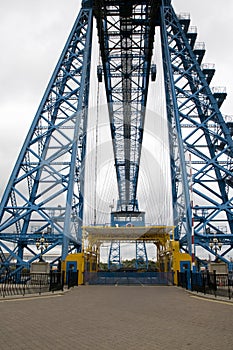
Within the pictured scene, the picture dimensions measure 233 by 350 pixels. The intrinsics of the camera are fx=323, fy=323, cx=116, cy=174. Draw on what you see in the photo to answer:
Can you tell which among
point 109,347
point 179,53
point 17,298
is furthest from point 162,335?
point 179,53

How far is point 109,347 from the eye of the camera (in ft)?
18.2

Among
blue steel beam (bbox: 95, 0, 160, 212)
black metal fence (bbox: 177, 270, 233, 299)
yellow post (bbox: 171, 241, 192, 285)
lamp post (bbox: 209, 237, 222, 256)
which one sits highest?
blue steel beam (bbox: 95, 0, 160, 212)

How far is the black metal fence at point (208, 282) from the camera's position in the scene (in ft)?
50.7

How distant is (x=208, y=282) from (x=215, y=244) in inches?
255

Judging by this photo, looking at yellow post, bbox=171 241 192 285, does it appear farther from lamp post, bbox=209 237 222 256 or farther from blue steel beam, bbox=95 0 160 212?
blue steel beam, bbox=95 0 160 212

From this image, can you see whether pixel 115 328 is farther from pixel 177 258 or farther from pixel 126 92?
pixel 126 92

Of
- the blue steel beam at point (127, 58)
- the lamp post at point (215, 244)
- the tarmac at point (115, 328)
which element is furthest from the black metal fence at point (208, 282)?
the blue steel beam at point (127, 58)

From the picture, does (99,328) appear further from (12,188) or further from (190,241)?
(12,188)

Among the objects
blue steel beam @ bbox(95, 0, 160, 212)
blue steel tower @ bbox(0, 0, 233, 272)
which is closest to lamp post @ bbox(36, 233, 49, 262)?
blue steel tower @ bbox(0, 0, 233, 272)

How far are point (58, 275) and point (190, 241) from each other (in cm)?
873

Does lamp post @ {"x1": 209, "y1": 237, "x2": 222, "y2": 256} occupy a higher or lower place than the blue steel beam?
lower

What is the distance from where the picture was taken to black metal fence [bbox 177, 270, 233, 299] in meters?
15.5

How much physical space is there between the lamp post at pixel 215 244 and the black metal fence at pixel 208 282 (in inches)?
126

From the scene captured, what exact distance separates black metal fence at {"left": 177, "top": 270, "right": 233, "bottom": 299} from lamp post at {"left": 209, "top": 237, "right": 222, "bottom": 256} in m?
3.19
